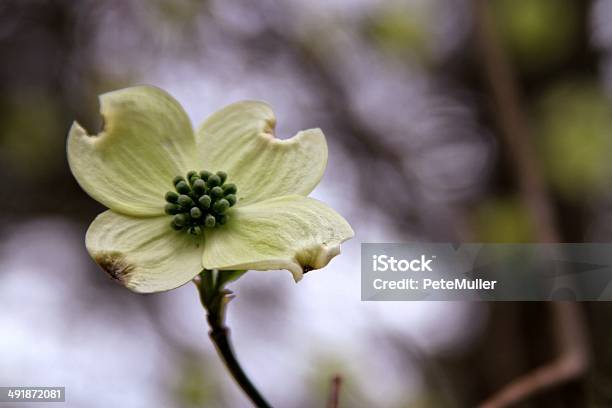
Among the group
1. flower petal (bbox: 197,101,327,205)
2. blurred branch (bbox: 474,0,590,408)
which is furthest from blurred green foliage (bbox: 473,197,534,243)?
flower petal (bbox: 197,101,327,205)

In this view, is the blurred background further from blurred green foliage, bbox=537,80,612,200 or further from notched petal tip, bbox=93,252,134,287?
notched petal tip, bbox=93,252,134,287

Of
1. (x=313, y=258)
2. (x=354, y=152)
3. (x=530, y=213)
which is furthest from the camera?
(x=354, y=152)

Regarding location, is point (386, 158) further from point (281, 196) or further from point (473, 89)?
point (281, 196)

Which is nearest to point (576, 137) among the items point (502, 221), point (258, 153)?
point (502, 221)

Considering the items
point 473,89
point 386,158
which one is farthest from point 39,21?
point 473,89

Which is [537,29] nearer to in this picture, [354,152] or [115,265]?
[354,152]

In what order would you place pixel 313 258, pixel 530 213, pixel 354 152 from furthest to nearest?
pixel 354 152, pixel 530 213, pixel 313 258

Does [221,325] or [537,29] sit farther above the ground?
[537,29]

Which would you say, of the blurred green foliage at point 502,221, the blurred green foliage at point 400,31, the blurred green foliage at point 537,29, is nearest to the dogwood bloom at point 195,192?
the blurred green foliage at point 502,221
